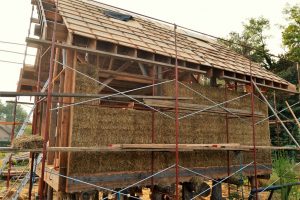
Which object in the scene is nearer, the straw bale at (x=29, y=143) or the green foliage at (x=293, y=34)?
the straw bale at (x=29, y=143)

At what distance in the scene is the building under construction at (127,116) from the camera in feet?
20.9

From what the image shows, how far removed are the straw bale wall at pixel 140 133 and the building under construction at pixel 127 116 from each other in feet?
0.09

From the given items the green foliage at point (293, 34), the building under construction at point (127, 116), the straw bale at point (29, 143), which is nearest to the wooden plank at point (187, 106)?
the building under construction at point (127, 116)

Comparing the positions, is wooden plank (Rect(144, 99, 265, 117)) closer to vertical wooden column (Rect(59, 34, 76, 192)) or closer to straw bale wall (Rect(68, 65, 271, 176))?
straw bale wall (Rect(68, 65, 271, 176))

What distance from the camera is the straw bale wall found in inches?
259

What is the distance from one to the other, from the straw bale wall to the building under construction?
3 cm

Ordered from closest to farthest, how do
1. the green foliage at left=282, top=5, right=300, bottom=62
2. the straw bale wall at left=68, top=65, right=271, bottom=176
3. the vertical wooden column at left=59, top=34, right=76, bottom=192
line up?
the vertical wooden column at left=59, top=34, right=76, bottom=192, the straw bale wall at left=68, top=65, right=271, bottom=176, the green foliage at left=282, top=5, right=300, bottom=62

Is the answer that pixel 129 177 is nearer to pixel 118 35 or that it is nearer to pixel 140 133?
pixel 140 133

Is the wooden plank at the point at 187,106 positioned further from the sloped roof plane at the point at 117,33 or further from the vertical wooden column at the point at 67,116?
the vertical wooden column at the point at 67,116

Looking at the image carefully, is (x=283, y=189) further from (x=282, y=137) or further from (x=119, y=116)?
(x=282, y=137)

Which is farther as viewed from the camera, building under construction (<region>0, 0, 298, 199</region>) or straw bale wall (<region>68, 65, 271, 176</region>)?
straw bale wall (<region>68, 65, 271, 176</region>)

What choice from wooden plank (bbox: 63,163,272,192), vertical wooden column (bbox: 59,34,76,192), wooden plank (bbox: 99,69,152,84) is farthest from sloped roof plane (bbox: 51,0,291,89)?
wooden plank (bbox: 63,163,272,192)

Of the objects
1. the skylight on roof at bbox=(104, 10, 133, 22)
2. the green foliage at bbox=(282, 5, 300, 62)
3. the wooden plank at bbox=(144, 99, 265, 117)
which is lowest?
the wooden plank at bbox=(144, 99, 265, 117)

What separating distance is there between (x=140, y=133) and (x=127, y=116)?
627 millimetres
